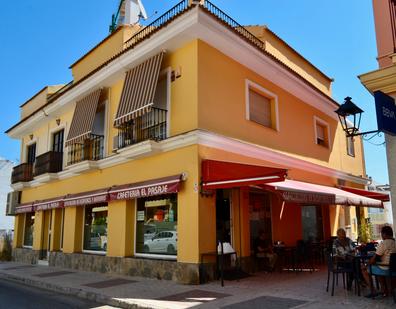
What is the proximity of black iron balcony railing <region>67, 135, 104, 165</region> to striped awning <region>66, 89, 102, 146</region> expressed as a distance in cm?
43

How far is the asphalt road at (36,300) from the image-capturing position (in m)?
9.08

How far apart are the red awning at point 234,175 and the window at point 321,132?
8.84 metres

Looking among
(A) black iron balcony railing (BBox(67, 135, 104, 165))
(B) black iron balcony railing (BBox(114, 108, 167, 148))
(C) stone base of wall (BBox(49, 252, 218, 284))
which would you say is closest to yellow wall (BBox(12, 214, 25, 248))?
(C) stone base of wall (BBox(49, 252, 218, 284))

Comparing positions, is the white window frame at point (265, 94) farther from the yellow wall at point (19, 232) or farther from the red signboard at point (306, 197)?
the yellow wall at point (19, 232)

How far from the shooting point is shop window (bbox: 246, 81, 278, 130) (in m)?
14.1

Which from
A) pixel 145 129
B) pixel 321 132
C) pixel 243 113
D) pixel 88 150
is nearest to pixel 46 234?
pixel 88 150

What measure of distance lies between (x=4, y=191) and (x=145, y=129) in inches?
1207

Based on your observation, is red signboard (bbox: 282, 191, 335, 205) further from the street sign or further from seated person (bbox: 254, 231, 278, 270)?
the street sign

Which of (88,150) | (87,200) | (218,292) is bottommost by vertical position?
(218,292)

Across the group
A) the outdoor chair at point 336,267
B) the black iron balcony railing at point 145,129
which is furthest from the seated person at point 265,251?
the black iron balcony railing at point 145,129

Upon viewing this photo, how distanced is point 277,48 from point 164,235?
385 inches

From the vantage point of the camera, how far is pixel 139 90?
498 inches

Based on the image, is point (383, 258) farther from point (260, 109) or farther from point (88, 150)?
point (88, 150)

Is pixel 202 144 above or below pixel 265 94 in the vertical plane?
below
